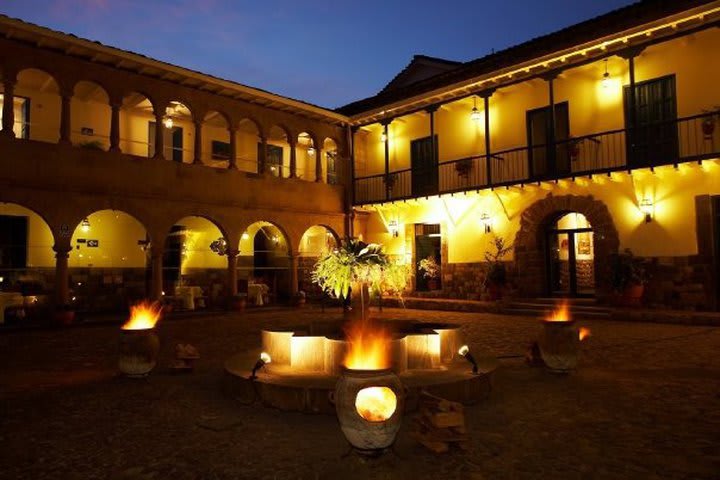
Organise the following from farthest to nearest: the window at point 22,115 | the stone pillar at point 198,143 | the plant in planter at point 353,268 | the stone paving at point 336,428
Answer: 1. the stone pillar at point 198,143
2. the window at point 22,115
3. the plant in planter at point 353,268
4. the stone paving at point 336,428

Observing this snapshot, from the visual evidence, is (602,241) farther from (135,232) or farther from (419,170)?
(135,232)

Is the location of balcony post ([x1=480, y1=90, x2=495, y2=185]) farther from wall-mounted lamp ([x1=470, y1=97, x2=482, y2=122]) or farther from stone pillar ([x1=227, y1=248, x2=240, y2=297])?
stone pillar ([x1=227, y1=248, x2=240, y2=297])

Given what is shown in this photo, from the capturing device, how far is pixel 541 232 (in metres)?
15.7

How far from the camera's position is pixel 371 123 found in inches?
755

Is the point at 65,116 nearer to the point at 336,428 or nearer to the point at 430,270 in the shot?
the point at 430,270

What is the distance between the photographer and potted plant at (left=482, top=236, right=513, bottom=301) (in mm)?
15617

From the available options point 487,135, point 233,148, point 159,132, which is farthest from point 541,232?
point 159,132

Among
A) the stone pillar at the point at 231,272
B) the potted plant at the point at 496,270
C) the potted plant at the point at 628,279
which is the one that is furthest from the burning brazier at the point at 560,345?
the stone pillar at the point at 231,272

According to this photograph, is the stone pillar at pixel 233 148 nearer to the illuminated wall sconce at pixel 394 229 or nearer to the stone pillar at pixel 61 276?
the stone pillar at pixel 61 276

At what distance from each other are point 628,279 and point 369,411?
10890 mm

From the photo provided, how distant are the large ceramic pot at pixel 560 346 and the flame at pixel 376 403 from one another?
3534 millimetres

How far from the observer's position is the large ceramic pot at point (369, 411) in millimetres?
3820

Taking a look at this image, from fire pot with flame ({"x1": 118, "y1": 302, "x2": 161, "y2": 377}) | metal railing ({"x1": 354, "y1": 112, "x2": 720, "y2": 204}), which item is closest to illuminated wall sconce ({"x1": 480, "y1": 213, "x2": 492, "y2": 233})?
metal railing ({"x1": 354, "y1": 112, "x2": 720, "y2": 204})

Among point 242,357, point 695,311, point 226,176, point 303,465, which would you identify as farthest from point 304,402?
point 226,176
